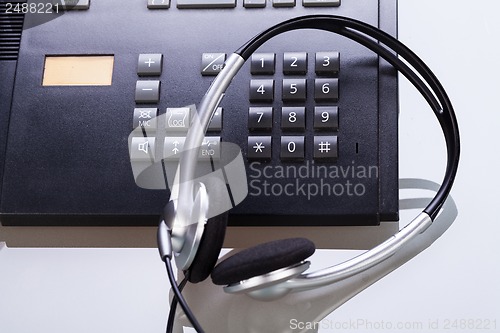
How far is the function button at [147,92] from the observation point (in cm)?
49

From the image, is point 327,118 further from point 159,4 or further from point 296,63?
point 159,4

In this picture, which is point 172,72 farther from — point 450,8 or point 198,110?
point 450,8

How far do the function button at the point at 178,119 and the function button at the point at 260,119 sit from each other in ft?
0.14

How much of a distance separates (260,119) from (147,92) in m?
0.08

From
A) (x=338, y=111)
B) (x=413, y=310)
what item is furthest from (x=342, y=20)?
(x=413, y=310)

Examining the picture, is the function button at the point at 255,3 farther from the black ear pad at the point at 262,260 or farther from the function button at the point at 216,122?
the black ear pad at the point at 262,260

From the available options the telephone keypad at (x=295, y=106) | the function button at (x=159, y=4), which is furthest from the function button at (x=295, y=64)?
the function button at (x=159, y=4)

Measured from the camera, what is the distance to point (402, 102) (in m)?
0.52

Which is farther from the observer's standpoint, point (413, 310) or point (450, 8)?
point (450, 8)

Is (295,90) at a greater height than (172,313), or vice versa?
(295,90)

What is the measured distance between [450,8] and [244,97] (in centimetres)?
20

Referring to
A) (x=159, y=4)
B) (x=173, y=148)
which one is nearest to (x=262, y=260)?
(x=173, y=148)

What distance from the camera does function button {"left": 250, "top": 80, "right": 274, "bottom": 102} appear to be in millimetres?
483

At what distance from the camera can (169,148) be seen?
48cm
